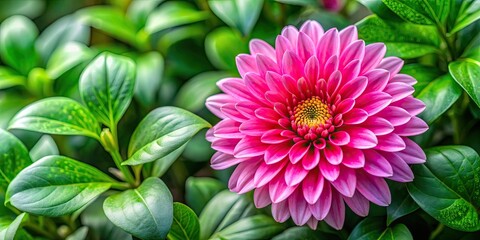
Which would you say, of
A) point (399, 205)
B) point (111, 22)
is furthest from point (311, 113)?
point (111, 22)

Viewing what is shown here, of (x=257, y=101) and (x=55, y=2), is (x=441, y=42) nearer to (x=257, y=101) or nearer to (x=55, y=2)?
(x=257, y=101)

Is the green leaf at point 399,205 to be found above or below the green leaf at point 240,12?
below

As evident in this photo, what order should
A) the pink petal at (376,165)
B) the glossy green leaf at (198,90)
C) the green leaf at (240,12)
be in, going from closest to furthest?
1. the pink petal at (376,165)
2. the green leaf at (240,12)
3. the glossy green leaf at (198,90)

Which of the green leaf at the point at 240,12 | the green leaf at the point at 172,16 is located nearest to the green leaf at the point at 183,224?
the green leaf at the point at 240,12

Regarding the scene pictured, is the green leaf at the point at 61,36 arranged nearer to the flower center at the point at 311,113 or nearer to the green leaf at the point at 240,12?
the green leaf at the point at 240,12

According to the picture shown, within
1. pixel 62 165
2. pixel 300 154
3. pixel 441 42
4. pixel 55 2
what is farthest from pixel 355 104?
pixel 55 2

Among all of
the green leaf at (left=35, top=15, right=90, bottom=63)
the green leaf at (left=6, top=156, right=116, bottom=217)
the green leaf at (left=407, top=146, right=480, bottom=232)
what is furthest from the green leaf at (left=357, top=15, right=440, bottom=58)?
the green leaf at (left=35, top=15, right=90, bottom=63)

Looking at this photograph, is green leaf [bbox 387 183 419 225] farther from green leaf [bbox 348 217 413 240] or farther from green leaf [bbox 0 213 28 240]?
green leaf [bbox 0 213 28 240]
